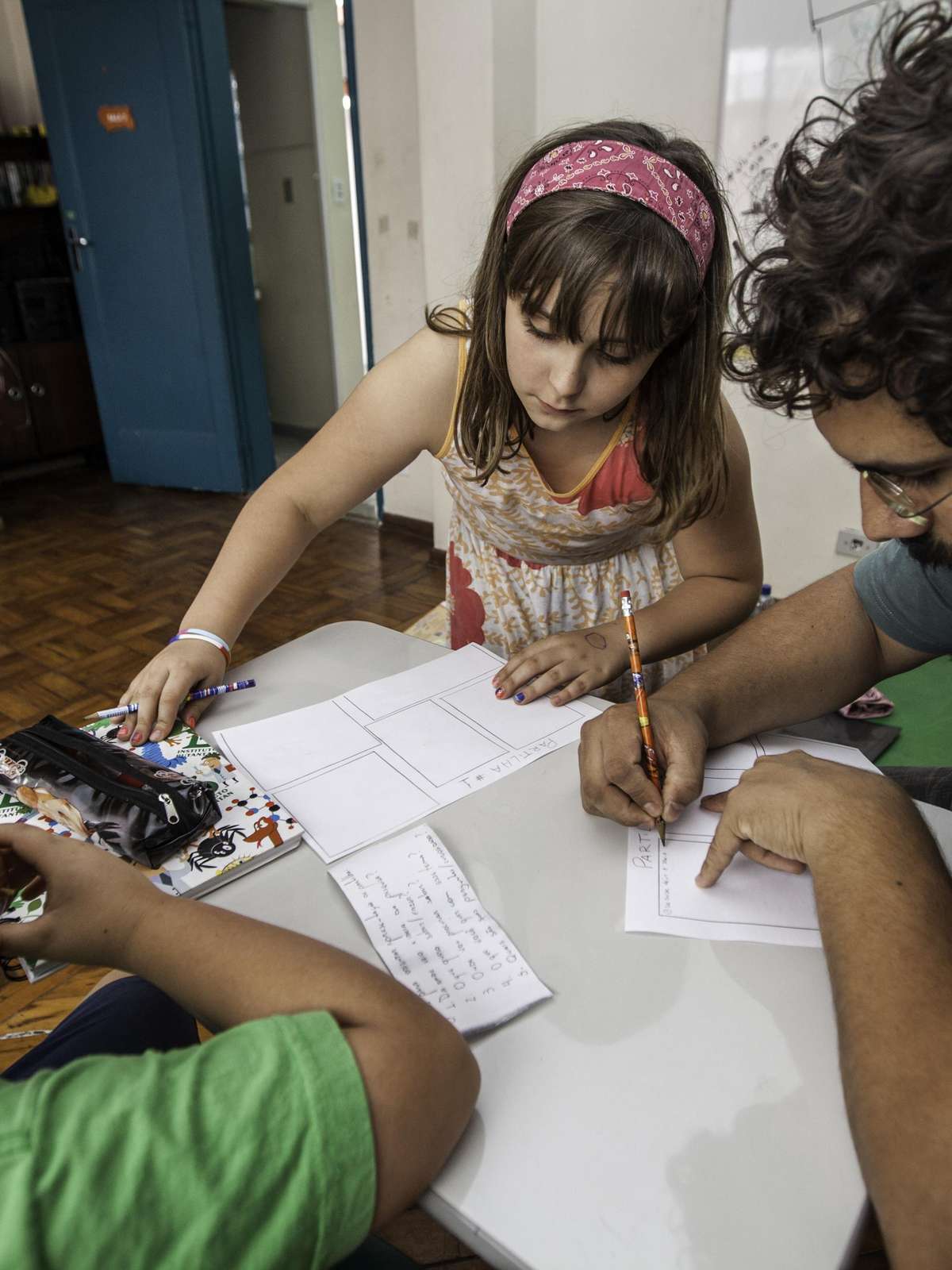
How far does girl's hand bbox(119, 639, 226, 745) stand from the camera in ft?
2.72

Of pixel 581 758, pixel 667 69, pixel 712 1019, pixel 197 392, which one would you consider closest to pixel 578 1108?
pixel 712 1019

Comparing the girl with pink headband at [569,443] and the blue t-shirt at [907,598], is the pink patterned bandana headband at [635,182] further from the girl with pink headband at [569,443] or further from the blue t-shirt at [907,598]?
the blue t-shirt at [907,598]

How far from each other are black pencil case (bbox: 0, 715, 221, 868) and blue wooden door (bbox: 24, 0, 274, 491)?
10.4ft

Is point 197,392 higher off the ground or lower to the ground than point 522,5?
lower

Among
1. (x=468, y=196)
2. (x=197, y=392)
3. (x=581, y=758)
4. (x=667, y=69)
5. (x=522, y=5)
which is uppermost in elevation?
(x=522, y=5)

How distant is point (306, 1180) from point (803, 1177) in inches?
10.3

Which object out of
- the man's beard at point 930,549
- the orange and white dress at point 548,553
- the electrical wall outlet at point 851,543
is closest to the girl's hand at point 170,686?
the orange and white dress at point 548,553

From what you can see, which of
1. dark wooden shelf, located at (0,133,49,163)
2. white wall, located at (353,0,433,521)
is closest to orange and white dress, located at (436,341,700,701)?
white wall, located at (353,0,433,521)

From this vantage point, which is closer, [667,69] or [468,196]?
[667,69]

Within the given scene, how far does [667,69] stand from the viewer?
2209 millimetres

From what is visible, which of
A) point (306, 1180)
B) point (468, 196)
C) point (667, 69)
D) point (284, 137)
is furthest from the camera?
point (284, 137)

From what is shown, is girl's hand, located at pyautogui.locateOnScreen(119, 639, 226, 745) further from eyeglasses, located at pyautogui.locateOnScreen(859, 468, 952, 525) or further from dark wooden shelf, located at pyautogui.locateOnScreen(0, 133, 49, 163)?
dark wooden shelf, located at pyautogui.locateOnScreen(0, 133, 49, 163)

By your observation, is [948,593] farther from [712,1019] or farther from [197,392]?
[197,392]

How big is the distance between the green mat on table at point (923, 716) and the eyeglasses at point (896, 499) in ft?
3.67
